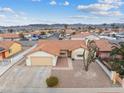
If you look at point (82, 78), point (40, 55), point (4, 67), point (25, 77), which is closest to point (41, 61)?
point (40, 55)

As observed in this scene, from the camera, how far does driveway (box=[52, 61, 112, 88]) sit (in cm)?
2255

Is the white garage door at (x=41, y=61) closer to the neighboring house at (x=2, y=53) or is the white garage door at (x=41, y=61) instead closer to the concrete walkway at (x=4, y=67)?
the concrete walkway at (x=4, y=67)

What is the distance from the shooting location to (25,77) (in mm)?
25812

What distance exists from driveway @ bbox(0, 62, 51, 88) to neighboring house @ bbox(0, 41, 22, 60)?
7.76 m

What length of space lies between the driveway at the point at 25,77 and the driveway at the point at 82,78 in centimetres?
199

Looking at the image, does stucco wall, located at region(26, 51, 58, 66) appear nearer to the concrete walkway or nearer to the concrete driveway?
the concrete driveway

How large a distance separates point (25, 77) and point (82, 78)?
7.51 meters

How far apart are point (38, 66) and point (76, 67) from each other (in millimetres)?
6218

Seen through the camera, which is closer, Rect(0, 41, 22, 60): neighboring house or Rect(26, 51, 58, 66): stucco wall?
Rect(26, 51, 58, 66): stucco wall

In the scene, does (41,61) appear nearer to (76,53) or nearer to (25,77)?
(25,77)

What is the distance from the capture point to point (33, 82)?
2369cm

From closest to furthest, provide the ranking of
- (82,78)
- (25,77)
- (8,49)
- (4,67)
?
(82,78)
(25,77)
(4,67)
(8,49)

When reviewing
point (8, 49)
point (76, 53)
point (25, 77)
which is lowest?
point (25, 77)

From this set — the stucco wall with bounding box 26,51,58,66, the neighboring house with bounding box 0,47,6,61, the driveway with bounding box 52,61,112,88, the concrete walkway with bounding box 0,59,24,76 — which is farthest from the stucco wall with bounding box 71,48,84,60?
the neighboring house with bounding box 0,47,6,61
